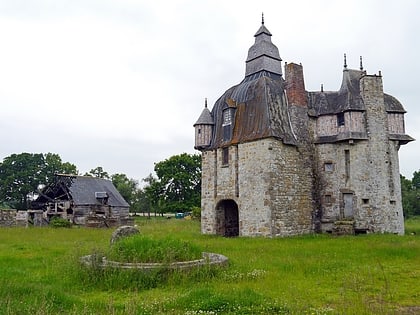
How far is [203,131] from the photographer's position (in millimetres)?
24969

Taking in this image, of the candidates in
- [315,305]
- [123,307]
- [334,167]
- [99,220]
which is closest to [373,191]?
[334,167]

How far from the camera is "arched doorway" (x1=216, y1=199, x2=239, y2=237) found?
78.6ft

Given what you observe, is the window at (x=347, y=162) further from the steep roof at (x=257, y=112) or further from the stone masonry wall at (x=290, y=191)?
the steep roof at (x=257, y=112)

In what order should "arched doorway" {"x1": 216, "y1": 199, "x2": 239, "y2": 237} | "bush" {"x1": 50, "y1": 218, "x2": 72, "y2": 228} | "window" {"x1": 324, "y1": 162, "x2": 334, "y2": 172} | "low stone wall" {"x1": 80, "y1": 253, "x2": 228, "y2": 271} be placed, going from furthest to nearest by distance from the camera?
"bush" {"x1": 50, "y1": 218, "x2": 72, "y2": 228}, "arched doorway" {"x1": 216, "y1": 199, "x2": 239, "y2": 237}, "window" {"x1": 324, "y1": 162, "x2": 334, "y2": 172}, "low stone wall" {"x1": 80, "y1": 253, "x2": 228, "y2": 271}

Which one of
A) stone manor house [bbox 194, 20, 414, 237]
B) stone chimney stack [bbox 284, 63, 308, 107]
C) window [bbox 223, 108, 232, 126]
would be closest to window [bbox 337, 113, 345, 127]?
stone manor house [bbox 194, 20, 414, 237]

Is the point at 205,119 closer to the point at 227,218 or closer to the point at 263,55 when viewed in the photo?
the point at 263,55

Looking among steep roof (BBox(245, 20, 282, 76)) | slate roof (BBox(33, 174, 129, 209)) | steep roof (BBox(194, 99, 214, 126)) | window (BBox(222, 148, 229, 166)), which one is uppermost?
steep roof (BBox(245, 20, 282, 76))

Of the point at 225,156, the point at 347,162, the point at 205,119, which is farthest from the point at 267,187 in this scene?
the point at 205,119

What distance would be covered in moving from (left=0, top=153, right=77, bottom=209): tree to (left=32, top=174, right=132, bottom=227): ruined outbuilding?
1701 centimetres

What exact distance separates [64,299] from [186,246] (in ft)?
13.5

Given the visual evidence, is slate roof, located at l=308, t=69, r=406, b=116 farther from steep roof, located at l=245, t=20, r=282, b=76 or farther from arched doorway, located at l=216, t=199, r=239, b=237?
arched doorway, located at l=216, t=199, r=239, b=237

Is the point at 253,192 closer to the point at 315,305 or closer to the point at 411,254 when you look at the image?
the point at 411,254

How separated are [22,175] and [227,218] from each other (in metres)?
42.1

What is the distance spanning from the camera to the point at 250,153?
21.9 meters
